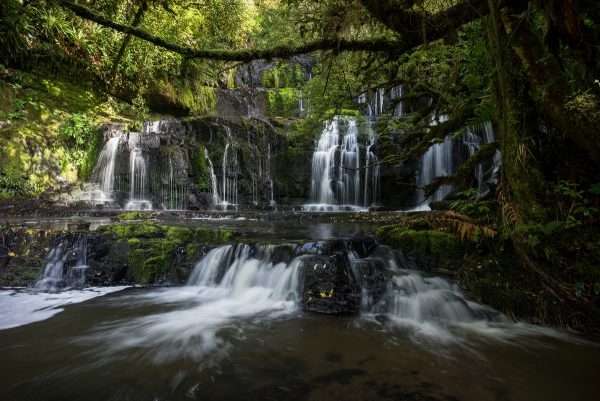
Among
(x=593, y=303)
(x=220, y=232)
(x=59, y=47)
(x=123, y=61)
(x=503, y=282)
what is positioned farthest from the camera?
(x=123, y=61)

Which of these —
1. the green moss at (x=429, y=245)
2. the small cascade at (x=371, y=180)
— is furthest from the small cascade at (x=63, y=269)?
the small cascade at (x=371, y=180)

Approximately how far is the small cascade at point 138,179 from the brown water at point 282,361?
25.9ft

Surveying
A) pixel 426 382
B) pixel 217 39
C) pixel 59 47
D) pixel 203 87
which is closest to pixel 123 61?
pixel 59 47

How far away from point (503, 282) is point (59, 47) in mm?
13766

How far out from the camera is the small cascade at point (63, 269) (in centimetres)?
529

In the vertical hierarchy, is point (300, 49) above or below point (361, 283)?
above

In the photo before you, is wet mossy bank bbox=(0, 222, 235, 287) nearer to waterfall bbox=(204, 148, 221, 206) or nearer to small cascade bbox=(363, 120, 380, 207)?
waterfall bbox=(204, 148, 221, 206)

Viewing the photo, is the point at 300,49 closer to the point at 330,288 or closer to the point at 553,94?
the point at 553,94

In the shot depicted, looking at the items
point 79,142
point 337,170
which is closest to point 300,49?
point 79,142

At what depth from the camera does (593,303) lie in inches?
131

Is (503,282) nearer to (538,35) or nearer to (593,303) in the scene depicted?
(593,303)

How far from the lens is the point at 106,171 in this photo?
1140 cm

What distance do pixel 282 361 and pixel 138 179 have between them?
10.5 metres

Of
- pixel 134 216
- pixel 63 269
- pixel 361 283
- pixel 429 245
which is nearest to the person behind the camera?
pixel 361 283
